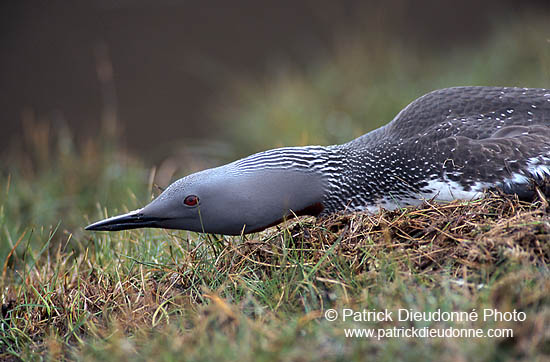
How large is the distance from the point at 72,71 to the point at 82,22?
1.52 meters

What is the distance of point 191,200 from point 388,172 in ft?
3.73

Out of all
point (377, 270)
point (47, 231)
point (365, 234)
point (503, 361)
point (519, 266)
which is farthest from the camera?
point (47, 231)

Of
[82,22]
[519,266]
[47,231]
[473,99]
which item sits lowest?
[47,231]

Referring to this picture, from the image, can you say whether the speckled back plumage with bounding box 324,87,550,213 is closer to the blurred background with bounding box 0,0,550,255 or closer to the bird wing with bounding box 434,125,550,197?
the bird wing with bounding box 434,125,550,197

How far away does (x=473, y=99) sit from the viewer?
12.6 feet

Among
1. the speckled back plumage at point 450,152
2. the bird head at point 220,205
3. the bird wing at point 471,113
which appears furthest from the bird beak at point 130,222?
the bird wing at point 471,113

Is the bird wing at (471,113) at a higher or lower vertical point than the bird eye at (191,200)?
higher

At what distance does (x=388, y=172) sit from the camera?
12.0 ft

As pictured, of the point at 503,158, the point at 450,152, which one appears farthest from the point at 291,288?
the point at 503,158

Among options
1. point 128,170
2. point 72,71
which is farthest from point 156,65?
point 128,170

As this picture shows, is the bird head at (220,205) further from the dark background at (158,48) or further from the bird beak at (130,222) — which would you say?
the dark background at (158,48)

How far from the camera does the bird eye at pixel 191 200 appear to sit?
3465 millimetres

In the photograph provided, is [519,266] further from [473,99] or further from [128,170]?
[128,170]

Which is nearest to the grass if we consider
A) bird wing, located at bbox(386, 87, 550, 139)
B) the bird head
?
the bird head
